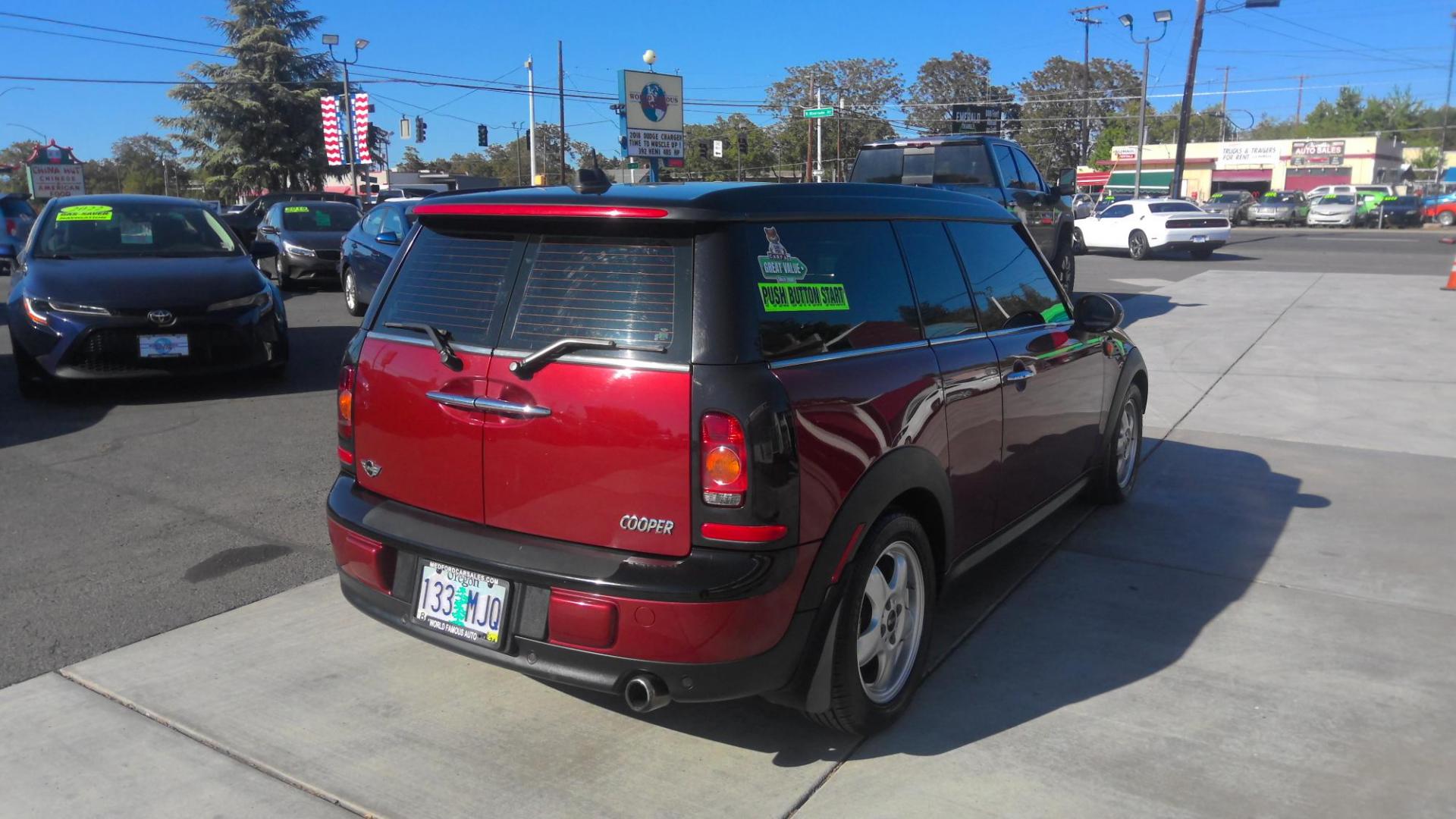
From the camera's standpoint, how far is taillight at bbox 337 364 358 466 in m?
3.55

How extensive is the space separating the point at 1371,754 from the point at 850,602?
5.60 ft

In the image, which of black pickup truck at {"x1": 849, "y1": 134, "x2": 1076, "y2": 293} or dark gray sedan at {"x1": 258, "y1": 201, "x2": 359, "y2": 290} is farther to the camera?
dark gray sedan at {"x1": 258, "y1": 201, "x2": 359, "y2": 290}

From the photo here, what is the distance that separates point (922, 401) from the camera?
343 cm

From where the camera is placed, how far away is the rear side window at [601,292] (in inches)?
114

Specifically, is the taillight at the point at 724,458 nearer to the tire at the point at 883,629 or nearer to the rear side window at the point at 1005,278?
the tire at the point at 883,629

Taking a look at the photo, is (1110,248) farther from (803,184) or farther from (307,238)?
(803,184)

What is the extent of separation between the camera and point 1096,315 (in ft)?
16.0

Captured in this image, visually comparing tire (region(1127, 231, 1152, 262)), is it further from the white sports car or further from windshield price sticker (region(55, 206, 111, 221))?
windshield price sticker (region(55, 206, 111, 221))

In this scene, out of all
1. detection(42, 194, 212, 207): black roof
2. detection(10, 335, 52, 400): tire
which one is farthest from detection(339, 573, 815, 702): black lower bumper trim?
detection(42, 194, 212, 207): black roof

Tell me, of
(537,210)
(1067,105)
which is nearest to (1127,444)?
(537,210)

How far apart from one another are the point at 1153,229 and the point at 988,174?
1400cm

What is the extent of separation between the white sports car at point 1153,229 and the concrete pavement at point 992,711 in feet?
64.7

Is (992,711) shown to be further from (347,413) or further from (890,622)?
(347,413)

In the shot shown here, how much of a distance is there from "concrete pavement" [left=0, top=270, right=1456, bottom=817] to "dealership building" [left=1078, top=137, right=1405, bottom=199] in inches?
2728
